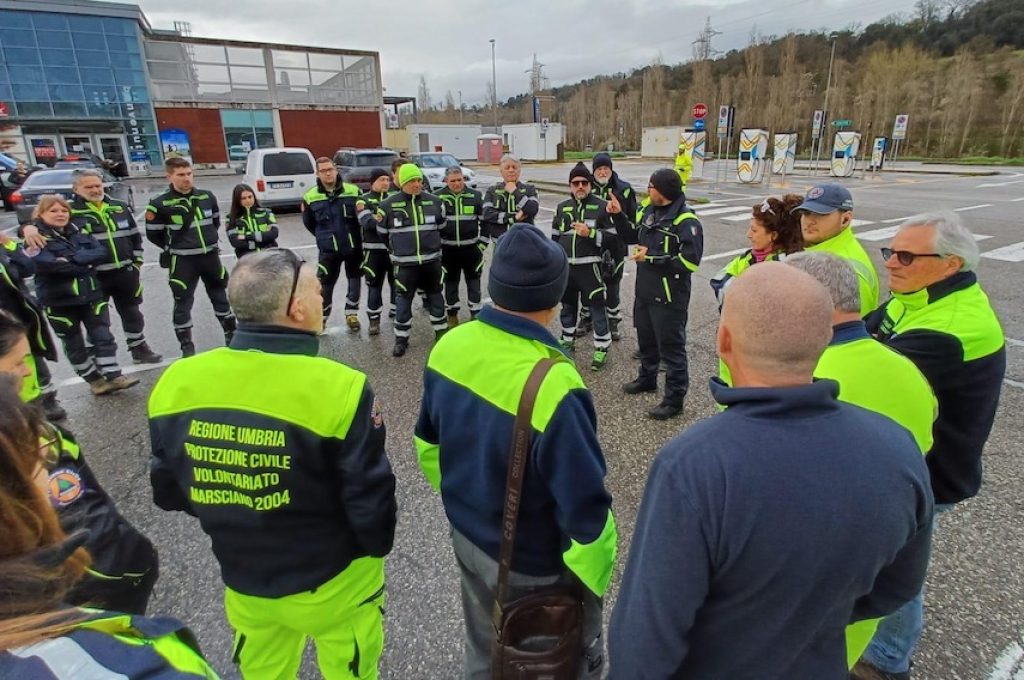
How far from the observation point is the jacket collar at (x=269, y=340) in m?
1.78

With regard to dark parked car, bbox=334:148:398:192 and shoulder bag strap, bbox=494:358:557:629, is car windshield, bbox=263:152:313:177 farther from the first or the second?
shoulder bag strap, bbox=494:358:557:629

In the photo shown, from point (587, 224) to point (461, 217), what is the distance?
69.8 inches

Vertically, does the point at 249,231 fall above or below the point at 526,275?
below

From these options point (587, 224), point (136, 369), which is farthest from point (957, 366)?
point (136, 369)

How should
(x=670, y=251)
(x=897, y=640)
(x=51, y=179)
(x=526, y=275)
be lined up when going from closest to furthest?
(x=526, y=275) < (x=897, y=640) < (x=670, y=251) < (x=51, y=179)

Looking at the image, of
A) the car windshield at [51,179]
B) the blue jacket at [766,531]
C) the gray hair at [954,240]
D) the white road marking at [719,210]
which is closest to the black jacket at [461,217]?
the gray hair at [954,240]

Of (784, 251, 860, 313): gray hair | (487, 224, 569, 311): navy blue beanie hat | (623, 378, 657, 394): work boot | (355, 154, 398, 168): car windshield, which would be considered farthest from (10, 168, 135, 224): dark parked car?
(784, 251, 860, 313): gray hair

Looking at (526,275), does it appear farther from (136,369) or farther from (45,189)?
(45,189)

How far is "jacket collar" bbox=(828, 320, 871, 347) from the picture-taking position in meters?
1.85

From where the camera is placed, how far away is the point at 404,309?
625 cm

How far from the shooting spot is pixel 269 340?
178 centimetres

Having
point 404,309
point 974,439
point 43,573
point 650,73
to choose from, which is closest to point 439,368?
point 43,573

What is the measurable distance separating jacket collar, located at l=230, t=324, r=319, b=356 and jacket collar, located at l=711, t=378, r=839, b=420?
135cm

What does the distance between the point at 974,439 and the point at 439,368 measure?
2.19 meters
